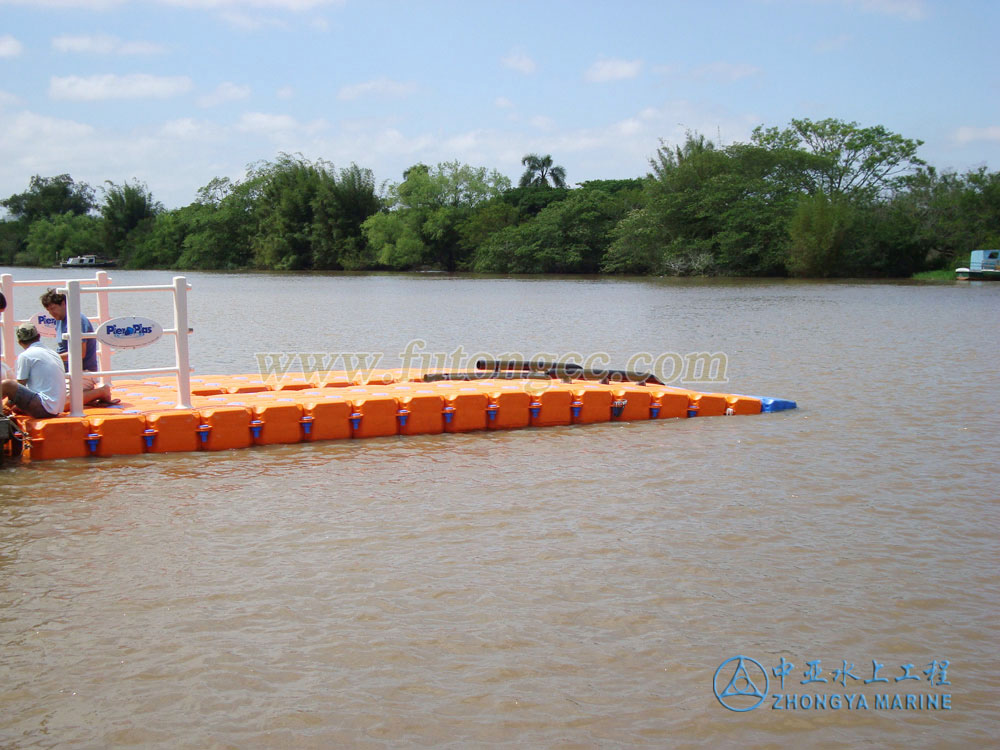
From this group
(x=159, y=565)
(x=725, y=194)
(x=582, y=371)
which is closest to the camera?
(x=159, y=565)

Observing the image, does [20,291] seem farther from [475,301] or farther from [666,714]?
[666,714]

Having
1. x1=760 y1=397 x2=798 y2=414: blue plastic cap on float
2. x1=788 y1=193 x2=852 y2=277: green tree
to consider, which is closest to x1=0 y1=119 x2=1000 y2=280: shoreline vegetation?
x1=788 y1=193 x2=852 y2=277: green tree

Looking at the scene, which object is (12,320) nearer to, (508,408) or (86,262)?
(508,408)

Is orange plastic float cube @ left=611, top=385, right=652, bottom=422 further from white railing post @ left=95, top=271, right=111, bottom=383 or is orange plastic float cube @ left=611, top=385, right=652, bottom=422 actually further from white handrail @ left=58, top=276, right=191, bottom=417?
white railing post @ left=95, top=271, right=111, bottom=383

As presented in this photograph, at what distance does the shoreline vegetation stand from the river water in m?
55.0

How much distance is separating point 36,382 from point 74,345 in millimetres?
582

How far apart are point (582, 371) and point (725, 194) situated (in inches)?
2222

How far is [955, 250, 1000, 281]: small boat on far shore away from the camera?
190ft

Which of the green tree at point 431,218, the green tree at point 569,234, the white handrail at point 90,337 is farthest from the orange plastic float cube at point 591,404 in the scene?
the green tree at point 431,218

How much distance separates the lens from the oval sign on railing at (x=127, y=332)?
404 inches

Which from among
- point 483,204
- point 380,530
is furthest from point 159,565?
point 483,204

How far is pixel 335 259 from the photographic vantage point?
9606cm

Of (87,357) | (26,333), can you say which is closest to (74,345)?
(26,333)

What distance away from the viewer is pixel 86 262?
106m
